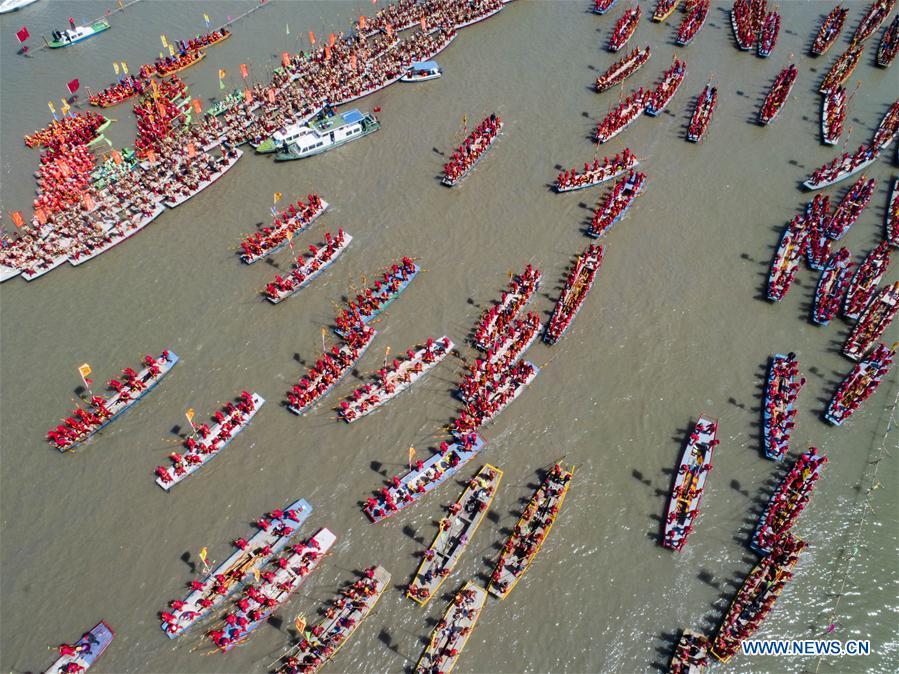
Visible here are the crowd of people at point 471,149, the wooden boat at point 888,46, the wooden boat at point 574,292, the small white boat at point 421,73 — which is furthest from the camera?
the wooden boat at point 888,46

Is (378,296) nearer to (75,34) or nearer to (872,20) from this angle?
(75,34)

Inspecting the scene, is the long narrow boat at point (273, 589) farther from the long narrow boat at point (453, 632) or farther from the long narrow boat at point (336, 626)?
the long narrow boat at point (453, 632)

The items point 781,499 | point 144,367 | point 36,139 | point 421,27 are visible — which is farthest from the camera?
point 421,27

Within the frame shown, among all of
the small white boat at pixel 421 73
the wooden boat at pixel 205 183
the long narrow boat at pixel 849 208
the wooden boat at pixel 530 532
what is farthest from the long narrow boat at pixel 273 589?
the small white boat at pixel 421 73

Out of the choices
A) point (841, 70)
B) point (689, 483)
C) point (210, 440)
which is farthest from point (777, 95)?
point (210, 440)

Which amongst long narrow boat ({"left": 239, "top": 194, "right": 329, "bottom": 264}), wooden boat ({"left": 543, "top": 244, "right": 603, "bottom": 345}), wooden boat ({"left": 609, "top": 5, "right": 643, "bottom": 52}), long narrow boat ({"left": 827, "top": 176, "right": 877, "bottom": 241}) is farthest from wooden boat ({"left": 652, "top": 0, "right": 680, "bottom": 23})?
long narrow boat ({"left": 239, "top": 194, "right": 329, "bottom": 264})

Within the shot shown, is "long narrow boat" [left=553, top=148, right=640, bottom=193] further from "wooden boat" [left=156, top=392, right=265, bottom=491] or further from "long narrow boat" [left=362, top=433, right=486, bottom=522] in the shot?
"wooden boat" [left=156, top=392, right=265, bottom=491]

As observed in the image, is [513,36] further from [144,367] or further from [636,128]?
[144,367]

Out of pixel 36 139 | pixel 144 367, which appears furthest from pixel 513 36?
pixel 144 367
